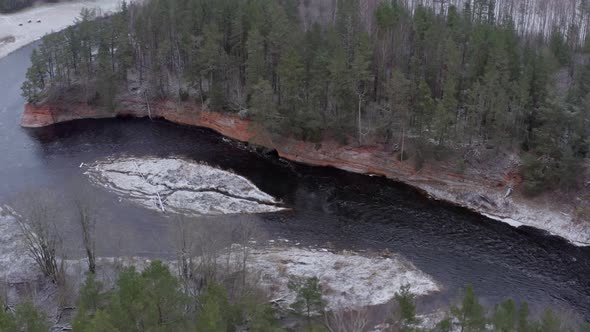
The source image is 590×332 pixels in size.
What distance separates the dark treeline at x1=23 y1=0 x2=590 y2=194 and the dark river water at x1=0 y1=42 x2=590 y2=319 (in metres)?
4.82

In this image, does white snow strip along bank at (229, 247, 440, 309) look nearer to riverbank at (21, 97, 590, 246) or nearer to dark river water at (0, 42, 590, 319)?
dark river water at (0, 42, 590, 319)

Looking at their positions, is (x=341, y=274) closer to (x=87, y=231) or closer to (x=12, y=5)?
(x=87, y=231)

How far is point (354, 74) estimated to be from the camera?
59062 mm

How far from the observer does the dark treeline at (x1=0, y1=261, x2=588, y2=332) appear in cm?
2712

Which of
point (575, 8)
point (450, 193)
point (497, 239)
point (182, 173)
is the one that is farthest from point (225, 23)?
point (575, 8)

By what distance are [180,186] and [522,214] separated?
93.1 feet

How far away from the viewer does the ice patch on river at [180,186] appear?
53031mm

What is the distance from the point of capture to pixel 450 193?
55.6 metres

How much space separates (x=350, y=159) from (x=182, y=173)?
1545 cm

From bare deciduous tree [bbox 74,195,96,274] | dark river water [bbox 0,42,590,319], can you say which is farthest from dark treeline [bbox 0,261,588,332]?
dark river water [bbox 0,42,590,319]

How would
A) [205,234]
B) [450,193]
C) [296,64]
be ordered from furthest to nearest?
[296,64] → [450,193] → [205,234]

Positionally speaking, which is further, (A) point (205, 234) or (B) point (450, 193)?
(B) point (450, 193)

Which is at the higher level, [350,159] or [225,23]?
[225,23]

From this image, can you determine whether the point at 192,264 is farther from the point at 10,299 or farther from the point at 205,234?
the point at 10,299
